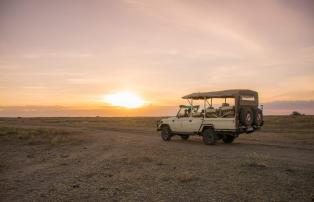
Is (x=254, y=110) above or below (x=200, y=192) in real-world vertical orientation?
above

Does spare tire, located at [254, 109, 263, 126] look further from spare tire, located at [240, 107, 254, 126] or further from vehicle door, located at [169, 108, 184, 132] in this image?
vehicle door, located at [169, 108, 184, 132]

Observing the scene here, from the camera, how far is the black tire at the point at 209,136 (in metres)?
19.9

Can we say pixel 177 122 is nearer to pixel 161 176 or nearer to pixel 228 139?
pixel 228 139

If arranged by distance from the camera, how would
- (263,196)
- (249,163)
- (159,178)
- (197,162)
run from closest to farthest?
1. (263,196)
2. (159,178)
3. (249,163)
4. (197,162)

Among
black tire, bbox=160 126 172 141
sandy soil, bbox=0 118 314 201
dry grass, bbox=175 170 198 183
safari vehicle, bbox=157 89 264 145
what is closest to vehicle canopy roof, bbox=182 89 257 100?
safari vehicle, bbox=157 89 264 145

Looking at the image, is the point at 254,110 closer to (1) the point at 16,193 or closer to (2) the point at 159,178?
(2) the point at 159,178

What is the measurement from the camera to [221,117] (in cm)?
1938

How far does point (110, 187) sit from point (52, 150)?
37.5ft

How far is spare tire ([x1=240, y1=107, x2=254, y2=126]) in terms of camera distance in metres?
18.6

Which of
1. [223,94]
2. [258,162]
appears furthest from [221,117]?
[258,162]

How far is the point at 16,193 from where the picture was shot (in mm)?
10203

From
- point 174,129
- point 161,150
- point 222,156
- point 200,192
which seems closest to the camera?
point 200,192

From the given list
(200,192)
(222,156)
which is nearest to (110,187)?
(200,192)

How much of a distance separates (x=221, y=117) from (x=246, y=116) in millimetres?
1396
